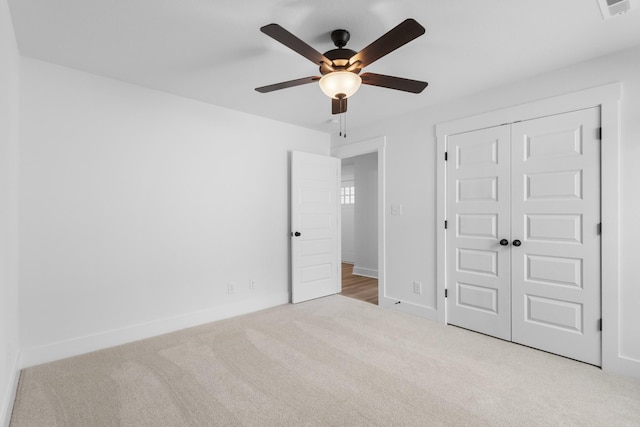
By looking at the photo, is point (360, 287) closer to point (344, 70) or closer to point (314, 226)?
point (314, 226)

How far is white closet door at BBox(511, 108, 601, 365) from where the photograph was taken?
2494 millimetres

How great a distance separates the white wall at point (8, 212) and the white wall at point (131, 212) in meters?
0.17

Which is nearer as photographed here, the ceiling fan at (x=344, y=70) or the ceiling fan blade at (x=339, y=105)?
the ceiling fan at (x=344, y=70)

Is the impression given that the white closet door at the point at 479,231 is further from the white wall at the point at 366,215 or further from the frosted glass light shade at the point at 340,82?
the white wall at the point at 366,215

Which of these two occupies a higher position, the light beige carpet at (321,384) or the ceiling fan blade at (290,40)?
the ceiling fan blade at (290,40)

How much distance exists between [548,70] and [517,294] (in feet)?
6.60

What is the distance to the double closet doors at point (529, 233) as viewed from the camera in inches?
99.0

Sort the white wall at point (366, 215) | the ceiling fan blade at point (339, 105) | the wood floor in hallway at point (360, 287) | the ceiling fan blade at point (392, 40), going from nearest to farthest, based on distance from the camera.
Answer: the ceiling fan blade at point (392, 40)
the ceiling fan blade at point (339, 105)
the wood floor in hallway at point (360, 287)
the white wall at point (366, 215)

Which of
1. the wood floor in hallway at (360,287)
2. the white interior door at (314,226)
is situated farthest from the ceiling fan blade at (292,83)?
the wood floor in hallway at (360,287)

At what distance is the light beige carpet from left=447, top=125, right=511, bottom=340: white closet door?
268mm

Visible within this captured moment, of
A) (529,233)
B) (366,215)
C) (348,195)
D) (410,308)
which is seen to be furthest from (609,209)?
(348,195)

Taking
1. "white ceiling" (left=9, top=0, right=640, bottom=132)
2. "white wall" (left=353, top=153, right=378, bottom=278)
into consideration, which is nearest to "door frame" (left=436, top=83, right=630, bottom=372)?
"white ceiling" (left=9, top=0, right=640, bottom=132)

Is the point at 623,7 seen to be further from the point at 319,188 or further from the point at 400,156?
the point at 319,188

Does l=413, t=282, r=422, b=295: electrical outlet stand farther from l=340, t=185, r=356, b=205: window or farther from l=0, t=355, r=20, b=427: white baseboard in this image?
l=340, t=185, r=356, b=205: window
